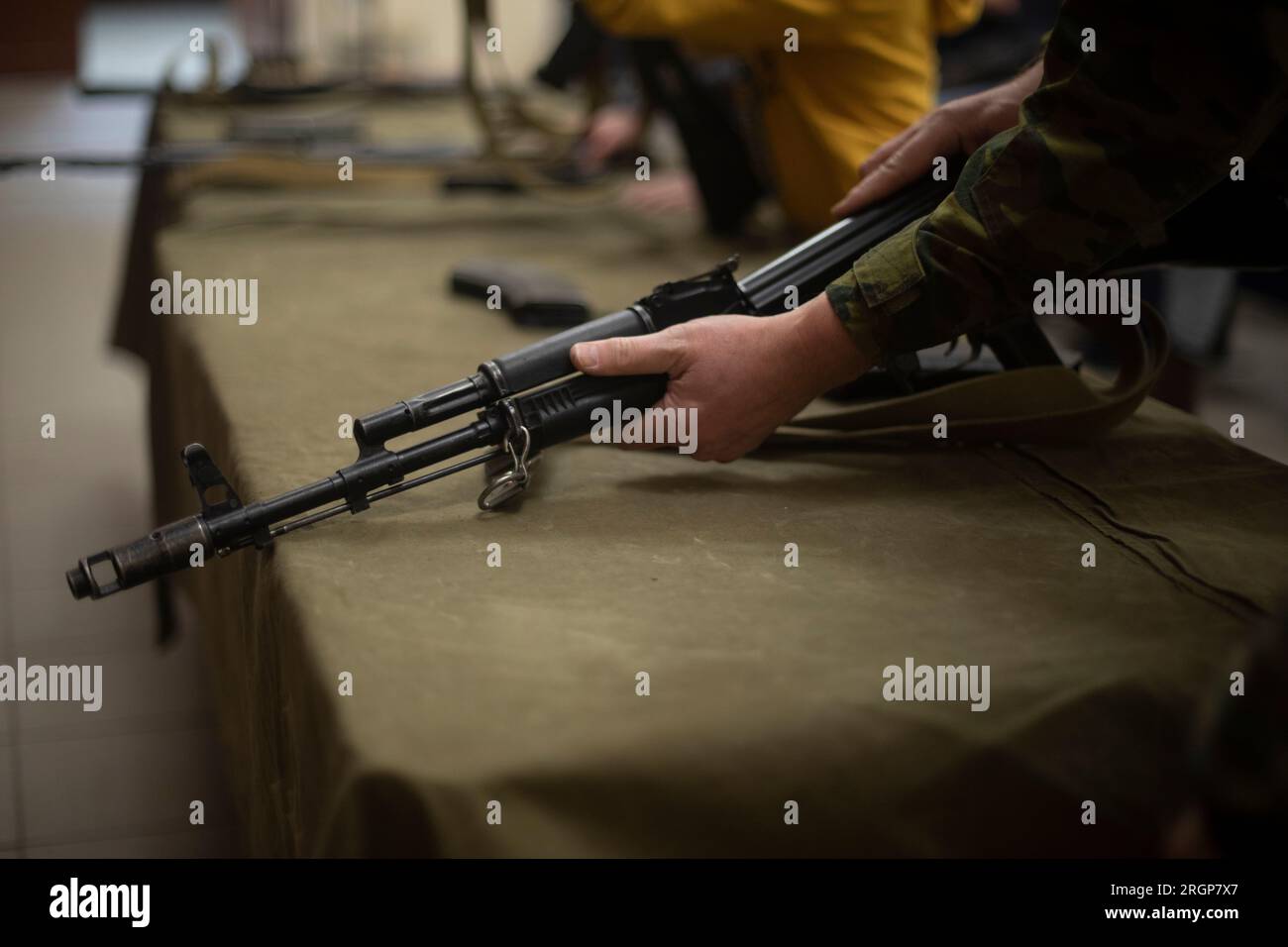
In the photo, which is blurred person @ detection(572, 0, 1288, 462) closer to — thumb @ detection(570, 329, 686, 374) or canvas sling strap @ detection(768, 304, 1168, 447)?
thumb @ detection(570, 329, 686, 374)

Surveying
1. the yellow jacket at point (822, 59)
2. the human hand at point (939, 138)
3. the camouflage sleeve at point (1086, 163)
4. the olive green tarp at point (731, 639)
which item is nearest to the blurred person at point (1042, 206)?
the camouflage sleeve at point (1086, 163)

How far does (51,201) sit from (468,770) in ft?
17.0

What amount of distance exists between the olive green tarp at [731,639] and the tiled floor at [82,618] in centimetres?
38

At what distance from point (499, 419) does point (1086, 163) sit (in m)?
0.51

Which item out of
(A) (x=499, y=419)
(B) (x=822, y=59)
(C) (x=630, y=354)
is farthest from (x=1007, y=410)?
(B) (x=822, y=59)

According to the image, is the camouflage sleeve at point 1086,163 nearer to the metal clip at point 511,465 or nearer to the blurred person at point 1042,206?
the blurred person at point 1042,206

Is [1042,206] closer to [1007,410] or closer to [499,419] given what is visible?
[1007,410]

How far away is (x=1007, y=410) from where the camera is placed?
46.7 inches

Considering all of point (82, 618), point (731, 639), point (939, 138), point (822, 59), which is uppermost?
point (822, 59)

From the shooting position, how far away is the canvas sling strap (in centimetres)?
116

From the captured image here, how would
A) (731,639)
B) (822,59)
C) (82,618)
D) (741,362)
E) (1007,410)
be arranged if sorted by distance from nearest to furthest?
(731,639)
(741,362)
(1007,410)
(822,59)
(82,618)

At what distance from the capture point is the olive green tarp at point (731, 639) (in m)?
0.69

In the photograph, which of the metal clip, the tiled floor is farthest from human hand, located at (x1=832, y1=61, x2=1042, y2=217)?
the tiled floor
